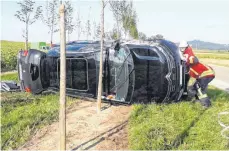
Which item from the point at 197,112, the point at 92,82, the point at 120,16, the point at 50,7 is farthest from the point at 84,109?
the point at 50,7

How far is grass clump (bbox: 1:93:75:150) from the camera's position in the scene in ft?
20.8

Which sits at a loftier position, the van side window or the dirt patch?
the van side window

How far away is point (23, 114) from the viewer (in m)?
7.83

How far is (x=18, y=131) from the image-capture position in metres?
6.63

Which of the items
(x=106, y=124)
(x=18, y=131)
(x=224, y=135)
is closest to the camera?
(x=224, y=135)

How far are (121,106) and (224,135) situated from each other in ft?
10.0

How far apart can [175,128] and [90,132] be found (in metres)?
1.72

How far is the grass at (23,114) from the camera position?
20.8 feet

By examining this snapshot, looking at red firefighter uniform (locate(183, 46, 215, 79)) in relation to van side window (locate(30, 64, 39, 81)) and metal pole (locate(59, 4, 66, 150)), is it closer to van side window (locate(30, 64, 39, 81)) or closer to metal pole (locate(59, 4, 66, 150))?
van side window (locate(30, 64, 39, 81))

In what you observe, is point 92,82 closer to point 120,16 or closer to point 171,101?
point 171,101

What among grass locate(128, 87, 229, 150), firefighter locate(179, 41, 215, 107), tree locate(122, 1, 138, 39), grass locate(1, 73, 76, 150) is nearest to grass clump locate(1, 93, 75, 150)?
grass locate(1, 73, 76, 150)

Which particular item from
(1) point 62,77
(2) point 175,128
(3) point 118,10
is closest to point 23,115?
(1) point 62,77

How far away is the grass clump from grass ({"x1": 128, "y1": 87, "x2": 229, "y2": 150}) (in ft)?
6.42

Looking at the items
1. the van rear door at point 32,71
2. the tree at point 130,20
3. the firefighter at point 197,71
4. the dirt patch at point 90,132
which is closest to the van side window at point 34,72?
the van rear door at point 32,71
